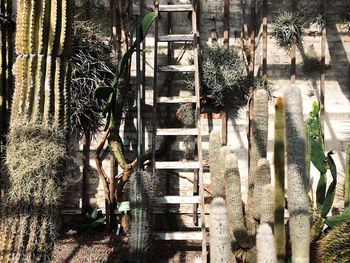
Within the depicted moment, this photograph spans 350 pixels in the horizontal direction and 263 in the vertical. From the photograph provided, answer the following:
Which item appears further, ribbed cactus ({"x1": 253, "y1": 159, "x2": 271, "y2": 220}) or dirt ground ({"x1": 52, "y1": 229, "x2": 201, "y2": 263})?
dirt ground ({"x1": 52, "y1": 229, "x2": 201, "y2": 263})

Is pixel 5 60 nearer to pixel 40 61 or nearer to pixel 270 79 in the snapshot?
pixel 40 61

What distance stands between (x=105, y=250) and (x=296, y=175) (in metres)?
2.17

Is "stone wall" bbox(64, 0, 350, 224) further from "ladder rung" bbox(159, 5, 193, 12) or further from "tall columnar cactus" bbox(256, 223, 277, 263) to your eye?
"tall columnar cactus" bbox(256, 223, 277, 263)

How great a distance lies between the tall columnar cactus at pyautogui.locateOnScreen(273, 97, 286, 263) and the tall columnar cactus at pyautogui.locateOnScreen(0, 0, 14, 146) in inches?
83.9

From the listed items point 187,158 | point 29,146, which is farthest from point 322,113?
point 29,146

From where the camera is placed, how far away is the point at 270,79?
13.8 ft

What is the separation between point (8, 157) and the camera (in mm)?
2373

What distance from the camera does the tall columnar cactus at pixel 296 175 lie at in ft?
7.18

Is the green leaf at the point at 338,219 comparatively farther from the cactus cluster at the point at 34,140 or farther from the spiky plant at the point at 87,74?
the spiky plant at the point at 87,74

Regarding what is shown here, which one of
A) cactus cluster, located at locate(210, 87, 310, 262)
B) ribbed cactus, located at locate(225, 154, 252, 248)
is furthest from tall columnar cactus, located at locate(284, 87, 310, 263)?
ribbed cactus, located at locate(225, 154, 252, 248)

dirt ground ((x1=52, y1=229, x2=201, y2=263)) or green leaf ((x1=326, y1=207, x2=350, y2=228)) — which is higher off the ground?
green leaf ((x1=326, y1=207, x2=350, y2=228))

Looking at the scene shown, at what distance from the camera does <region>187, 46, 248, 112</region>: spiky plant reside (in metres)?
3.91

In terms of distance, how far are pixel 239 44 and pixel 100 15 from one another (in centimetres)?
162

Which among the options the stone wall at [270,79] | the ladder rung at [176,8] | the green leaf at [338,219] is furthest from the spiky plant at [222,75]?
the green leaf at [338,219]
